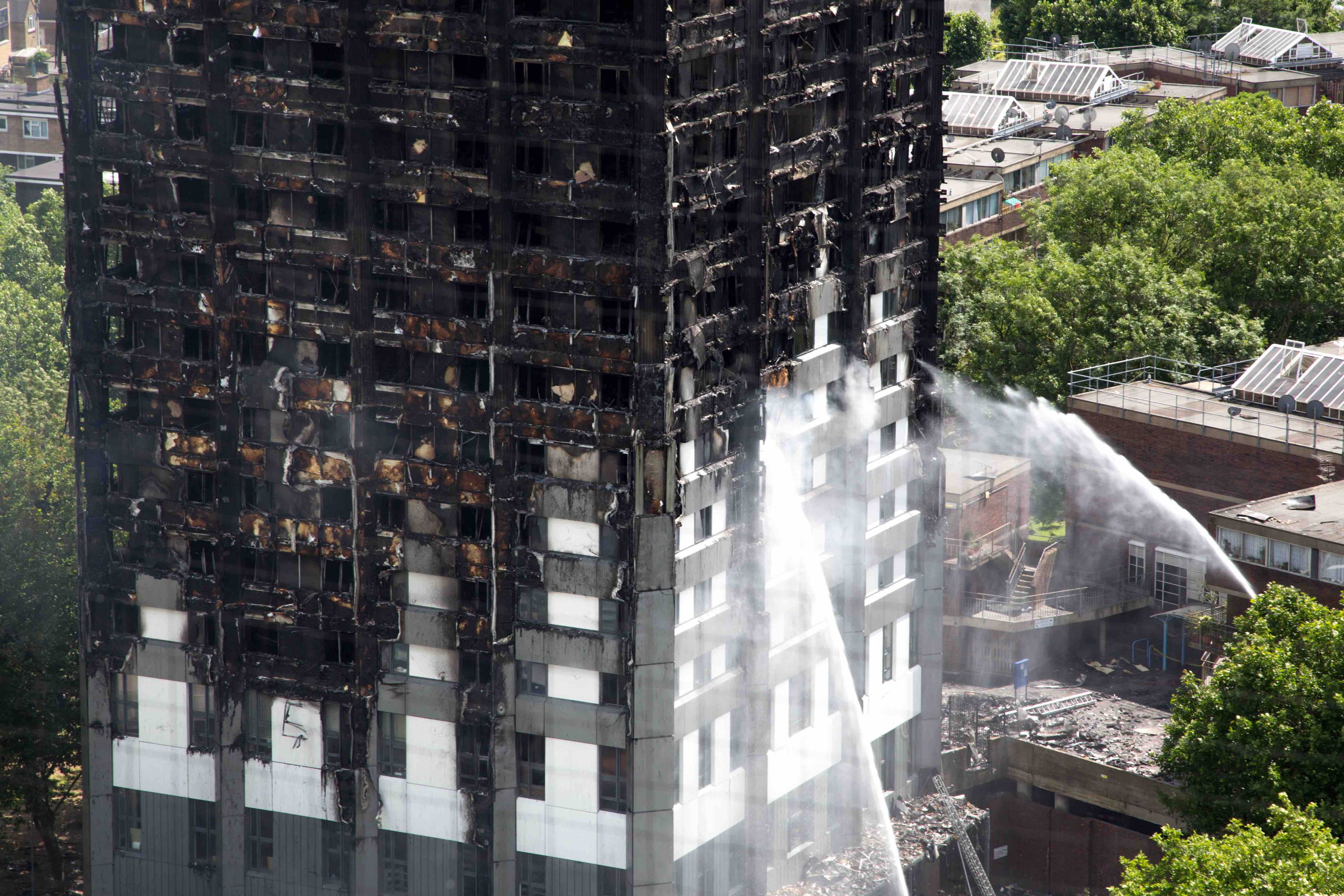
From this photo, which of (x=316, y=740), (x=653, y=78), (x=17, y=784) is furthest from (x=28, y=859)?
(x=653, y=78)

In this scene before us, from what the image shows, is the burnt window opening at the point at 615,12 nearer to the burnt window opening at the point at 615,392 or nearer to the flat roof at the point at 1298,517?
the burnt window opening at the point at 615,392

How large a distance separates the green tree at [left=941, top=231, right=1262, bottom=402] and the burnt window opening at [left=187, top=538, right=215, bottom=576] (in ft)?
199

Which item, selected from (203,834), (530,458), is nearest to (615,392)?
(530,458)

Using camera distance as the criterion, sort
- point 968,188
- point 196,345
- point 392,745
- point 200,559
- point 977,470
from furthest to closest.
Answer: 1. point 968,188
2. point 977,470
3. point 200,559
4. point 392,745
5. point 196,345

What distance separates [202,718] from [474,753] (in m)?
11.5

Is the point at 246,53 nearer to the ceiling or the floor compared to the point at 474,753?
nearer to the ceiling

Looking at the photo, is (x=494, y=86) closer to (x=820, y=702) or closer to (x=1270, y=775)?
(x=820, y=702)

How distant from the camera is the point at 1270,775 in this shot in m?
78.1

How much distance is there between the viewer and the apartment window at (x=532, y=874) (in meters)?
81.6

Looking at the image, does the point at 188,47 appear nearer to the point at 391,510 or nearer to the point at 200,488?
the point at 200,488

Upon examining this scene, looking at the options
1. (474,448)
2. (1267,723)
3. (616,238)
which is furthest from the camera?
(474,448)

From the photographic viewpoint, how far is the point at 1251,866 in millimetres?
67500

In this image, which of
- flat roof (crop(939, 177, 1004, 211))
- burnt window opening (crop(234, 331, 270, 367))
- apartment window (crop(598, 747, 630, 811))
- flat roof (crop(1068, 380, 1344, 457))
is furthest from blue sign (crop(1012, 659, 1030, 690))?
flat roof (crop(939, 177, 1004, 211))

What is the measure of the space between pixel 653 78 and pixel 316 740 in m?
28.0
